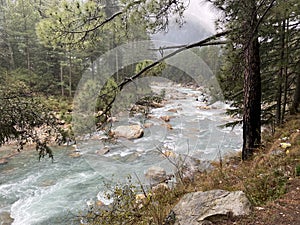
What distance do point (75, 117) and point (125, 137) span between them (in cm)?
686

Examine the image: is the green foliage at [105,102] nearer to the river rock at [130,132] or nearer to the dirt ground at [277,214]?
the dirt ground at [277,214]

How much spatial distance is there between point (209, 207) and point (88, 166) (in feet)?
22.3

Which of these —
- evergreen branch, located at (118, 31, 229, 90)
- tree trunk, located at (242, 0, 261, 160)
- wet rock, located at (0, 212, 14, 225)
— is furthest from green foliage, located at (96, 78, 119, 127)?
wet rock, located at (0, 212, 14, 225)

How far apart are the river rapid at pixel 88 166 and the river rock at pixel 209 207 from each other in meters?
1.82

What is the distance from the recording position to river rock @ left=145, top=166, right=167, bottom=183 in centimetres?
639

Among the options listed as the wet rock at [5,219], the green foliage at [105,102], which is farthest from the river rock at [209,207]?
the wet rock at [5,219]

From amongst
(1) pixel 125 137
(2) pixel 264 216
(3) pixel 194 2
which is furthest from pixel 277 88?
(1) pixel 125 137

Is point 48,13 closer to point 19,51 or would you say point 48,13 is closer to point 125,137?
point 125,137

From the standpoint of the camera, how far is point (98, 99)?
4.16 metres

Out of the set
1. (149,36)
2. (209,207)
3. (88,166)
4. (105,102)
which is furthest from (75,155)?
(209,207)

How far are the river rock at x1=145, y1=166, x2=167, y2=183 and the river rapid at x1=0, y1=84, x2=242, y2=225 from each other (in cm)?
19

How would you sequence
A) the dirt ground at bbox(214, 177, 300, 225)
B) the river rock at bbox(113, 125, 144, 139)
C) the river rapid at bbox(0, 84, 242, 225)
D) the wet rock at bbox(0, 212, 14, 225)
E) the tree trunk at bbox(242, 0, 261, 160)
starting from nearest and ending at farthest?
the dirt ground at bbox(214, 177, 300, 225) < the tree trunk at bbox(242, 0, 261, 160) < the wet rock at bbox(0, 212, 14, 225) < the river rapid at bbox(0, 84, 242, 225) < the river rock at bbox(113, 125, 144, 139)

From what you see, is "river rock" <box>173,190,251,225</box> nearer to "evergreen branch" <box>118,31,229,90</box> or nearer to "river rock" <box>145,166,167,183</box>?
"evergreen branch" <box>118,31,229,90</box>

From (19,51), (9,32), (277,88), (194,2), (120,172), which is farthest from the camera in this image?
(19,51)
